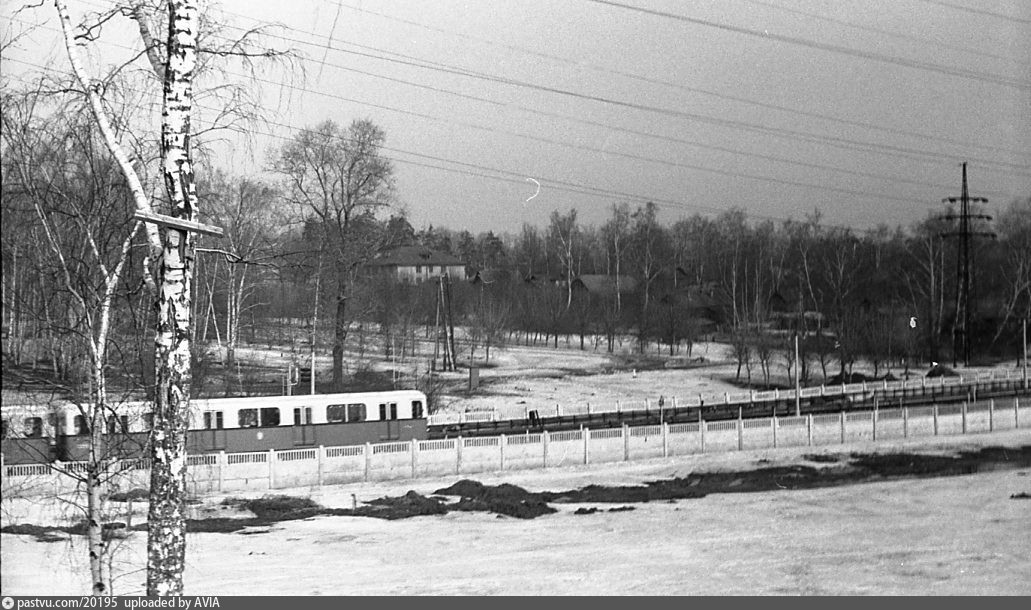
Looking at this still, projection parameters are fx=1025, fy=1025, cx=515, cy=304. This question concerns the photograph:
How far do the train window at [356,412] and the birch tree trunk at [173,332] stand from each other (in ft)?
41.9

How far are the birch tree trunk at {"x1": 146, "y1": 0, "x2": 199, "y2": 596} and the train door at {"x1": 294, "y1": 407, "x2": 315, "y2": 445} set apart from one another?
482 inches

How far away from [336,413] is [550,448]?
4.08 metres

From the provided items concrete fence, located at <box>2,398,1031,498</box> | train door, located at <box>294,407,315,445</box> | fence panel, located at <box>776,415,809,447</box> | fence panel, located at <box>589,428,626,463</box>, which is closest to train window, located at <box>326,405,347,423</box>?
train door, located at <box>294,407,315,445</box>

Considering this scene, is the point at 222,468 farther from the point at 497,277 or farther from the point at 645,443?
the point at 497,277

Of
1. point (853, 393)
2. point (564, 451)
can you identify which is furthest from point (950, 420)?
point (564, 451)

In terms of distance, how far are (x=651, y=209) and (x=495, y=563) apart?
27112mm

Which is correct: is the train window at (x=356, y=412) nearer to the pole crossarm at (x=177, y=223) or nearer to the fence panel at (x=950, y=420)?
the fence panel at (x=950, y=420)

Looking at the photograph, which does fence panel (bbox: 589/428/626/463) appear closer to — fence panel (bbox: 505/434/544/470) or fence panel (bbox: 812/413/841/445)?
fence panel (bbox: 505/434/544/470)

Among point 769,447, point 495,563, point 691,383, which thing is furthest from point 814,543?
point 691,383

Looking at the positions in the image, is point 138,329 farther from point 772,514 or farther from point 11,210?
point 772,514

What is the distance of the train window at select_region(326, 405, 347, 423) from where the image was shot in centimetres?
1923

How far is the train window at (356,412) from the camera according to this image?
63.9ft

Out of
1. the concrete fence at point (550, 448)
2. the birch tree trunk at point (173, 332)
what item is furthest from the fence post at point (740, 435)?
the birch tree trunk at point (173, 332)

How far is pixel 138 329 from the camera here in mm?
8883
